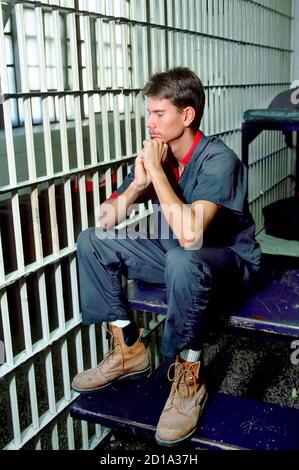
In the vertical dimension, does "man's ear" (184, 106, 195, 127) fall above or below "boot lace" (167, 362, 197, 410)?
above

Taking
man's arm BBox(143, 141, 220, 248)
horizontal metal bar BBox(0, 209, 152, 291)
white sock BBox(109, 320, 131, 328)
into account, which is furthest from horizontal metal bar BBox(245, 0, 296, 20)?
white sock BBox(109, 320, 131, 328)

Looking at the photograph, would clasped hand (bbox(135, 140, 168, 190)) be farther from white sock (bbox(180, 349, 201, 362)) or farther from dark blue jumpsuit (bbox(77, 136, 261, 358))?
white sock (bbox(180, 349, 201, 362))

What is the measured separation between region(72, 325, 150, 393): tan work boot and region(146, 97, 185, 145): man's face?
81cm

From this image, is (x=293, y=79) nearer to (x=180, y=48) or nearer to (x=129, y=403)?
(x=180, y=48)

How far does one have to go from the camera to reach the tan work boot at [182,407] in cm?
175

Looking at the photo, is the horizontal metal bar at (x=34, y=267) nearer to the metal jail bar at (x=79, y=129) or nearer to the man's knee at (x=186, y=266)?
the metal jail bar at (x=79, y=129)

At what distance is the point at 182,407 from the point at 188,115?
44.2 inches

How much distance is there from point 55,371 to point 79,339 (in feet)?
2.46

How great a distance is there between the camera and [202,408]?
1.87m

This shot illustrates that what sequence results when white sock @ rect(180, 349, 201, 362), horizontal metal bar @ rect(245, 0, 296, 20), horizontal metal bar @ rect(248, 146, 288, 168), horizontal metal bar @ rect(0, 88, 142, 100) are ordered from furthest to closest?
horizontal metal bar @ rect(248, 146, 288, 168)
horizontal metal bar @ rect(245, 0, 296, 20)
white sock @ rect(180, 349, 201, 362)
horizontal metal bar @ rect(0, 88, 142, 100)

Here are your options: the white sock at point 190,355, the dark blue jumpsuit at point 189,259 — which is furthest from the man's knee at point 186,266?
the white sock at point 190,355

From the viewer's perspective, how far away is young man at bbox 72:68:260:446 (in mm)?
1799

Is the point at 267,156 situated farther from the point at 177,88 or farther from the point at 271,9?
the point at 177,88

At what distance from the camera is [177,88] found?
2092mm
